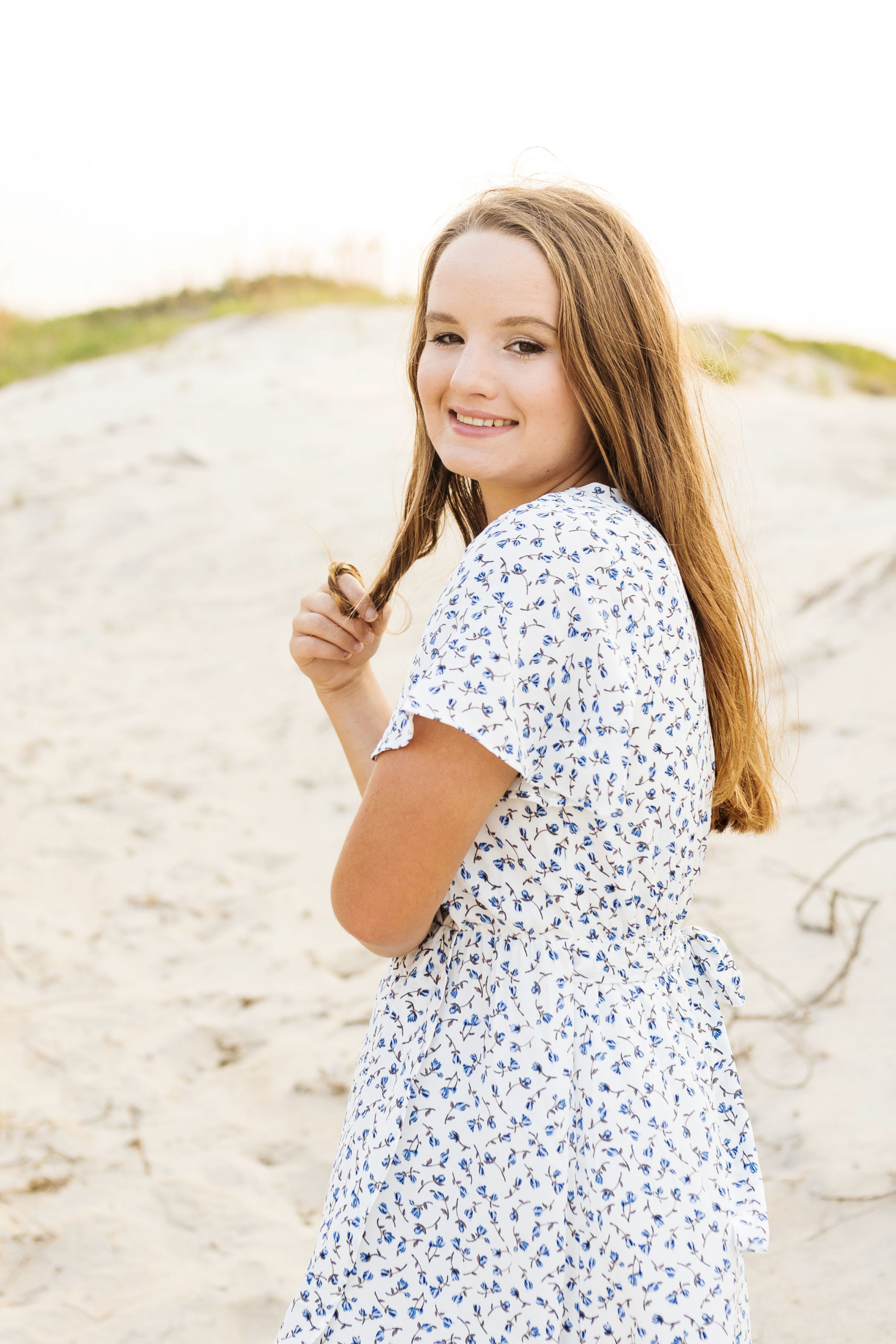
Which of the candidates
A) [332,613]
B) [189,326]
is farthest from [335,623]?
[189,326]

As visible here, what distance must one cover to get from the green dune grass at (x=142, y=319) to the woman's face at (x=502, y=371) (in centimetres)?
1010

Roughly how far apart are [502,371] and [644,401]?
0.19 metres

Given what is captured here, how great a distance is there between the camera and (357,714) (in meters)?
1.63

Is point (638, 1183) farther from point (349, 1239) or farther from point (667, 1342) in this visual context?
point (349, 1239)

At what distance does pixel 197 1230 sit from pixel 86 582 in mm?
4990

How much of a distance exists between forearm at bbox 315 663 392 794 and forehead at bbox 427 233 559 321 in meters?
0.54

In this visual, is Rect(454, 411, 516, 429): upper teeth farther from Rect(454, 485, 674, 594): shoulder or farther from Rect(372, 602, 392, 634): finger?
Rect(372, 602, 392, 634): finger

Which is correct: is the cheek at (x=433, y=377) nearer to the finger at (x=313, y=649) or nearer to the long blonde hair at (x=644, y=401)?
the long blonde hair at (x=644, y=401)

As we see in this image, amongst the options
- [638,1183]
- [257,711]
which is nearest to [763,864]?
[638,1183]

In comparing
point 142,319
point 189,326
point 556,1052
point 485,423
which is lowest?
point 142,319

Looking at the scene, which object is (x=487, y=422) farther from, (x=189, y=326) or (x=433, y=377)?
(x=189, y=326)

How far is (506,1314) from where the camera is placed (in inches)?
47.3

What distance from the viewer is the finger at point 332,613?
1.54 m

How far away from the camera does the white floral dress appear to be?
1156 millimetres
